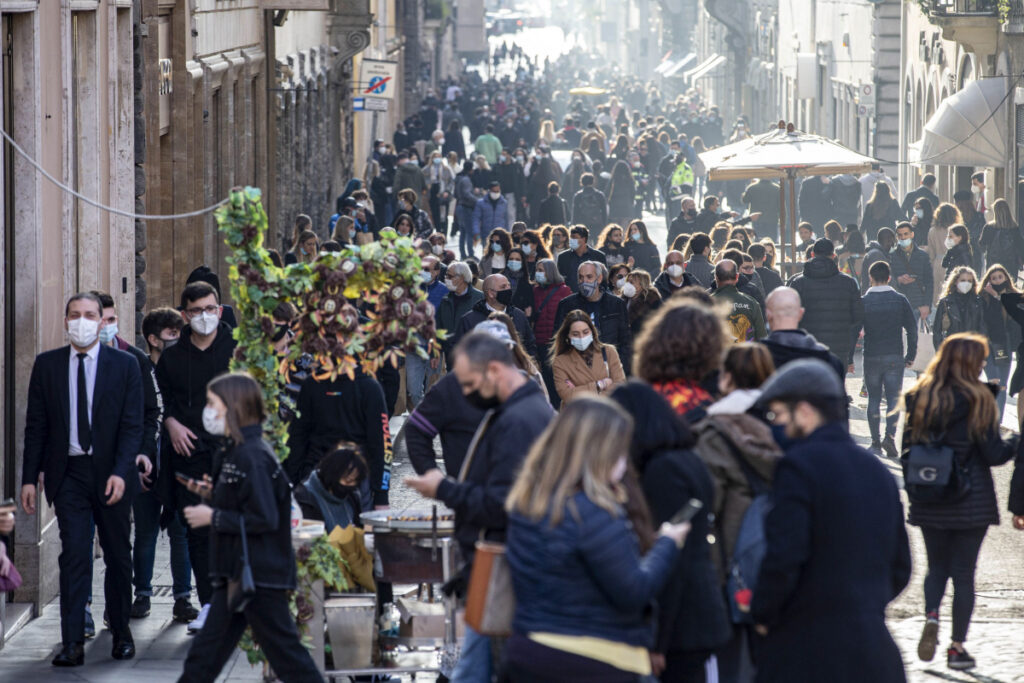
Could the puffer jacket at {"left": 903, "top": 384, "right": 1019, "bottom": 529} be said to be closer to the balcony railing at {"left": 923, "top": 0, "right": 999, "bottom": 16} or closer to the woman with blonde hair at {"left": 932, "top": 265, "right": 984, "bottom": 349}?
the woman with blonde hair at {"left": 932, "top": 265, "right": 984, "bottom": 349}

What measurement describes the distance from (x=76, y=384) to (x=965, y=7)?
70.2 ft

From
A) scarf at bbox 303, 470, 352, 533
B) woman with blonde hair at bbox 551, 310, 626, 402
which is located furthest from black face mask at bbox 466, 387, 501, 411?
woman with blonde hair at bbox 551, 310, 626, 402

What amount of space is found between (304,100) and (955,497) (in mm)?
22048

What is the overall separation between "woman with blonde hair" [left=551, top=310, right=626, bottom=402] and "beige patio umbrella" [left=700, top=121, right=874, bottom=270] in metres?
9.63

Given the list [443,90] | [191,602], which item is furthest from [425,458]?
[443,90]

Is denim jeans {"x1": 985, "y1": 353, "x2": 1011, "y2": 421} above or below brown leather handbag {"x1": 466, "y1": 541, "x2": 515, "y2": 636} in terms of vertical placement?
below

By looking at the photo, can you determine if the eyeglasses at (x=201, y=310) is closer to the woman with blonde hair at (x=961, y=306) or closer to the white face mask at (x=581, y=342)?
the white face mask at (x=581, y=342)

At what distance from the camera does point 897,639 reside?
9375 millimetres

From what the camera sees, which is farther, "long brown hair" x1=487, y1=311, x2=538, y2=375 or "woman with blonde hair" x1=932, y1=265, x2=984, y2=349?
"woman with blonde hair" x1=932, y1=265, x2=984, y2=349

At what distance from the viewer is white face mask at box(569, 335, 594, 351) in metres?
11.9

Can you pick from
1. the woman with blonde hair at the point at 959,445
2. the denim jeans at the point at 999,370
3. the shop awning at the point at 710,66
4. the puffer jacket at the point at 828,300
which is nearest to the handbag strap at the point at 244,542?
the woman with blonde hair at the point at 959,445

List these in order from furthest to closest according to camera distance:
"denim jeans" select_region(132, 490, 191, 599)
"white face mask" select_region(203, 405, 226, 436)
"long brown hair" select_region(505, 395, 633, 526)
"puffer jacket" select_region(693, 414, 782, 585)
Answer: "denim jeans" select_region(132, 490, 191, 599) → "white face mask" select_region(203, 405, 226, 436) → "puffer jacket" select_region(693, 414, 782, 585) → "long brown hair" select_region(505, 395, 633, 526)

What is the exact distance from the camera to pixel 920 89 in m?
35.1

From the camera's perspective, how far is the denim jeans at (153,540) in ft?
31.7
